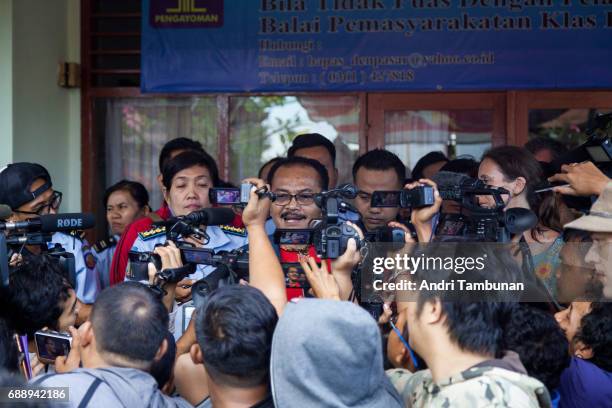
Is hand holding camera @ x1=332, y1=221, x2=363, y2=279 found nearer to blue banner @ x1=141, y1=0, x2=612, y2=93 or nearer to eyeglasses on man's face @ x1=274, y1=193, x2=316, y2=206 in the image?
eyeglasses on man's face @ x1=274, y1=193, x2=316, y2=206

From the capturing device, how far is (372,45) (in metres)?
5.80

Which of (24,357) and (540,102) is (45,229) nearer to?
(24,357)

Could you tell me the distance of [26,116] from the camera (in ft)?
18.6

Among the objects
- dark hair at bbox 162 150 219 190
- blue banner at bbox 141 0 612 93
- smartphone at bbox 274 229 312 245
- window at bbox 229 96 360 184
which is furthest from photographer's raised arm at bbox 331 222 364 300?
window at bbox 229 96 360 184

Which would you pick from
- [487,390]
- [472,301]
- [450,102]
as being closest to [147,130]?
[450,102]

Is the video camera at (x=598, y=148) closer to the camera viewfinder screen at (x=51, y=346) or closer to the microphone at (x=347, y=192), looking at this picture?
the microphone at (x=347, y=192)

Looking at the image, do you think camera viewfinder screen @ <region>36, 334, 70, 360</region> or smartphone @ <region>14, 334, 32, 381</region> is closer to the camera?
camera viewfinder screen @ <region>36, 334, 70, 360</region>

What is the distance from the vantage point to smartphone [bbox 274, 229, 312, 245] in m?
3.16

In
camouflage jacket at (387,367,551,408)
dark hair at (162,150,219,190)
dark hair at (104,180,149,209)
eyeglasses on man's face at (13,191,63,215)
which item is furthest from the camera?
dark hair at (104,180,149,209)

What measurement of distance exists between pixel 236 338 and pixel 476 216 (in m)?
1.14

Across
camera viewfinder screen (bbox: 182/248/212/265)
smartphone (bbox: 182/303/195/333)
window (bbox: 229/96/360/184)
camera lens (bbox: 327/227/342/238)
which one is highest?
window (bbox: 229/96/360/184)

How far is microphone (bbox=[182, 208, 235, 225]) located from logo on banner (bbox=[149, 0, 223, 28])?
2877 millimetres

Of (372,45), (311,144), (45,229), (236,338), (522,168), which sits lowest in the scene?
(236,338)

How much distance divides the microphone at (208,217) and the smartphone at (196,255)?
6.8 inches
